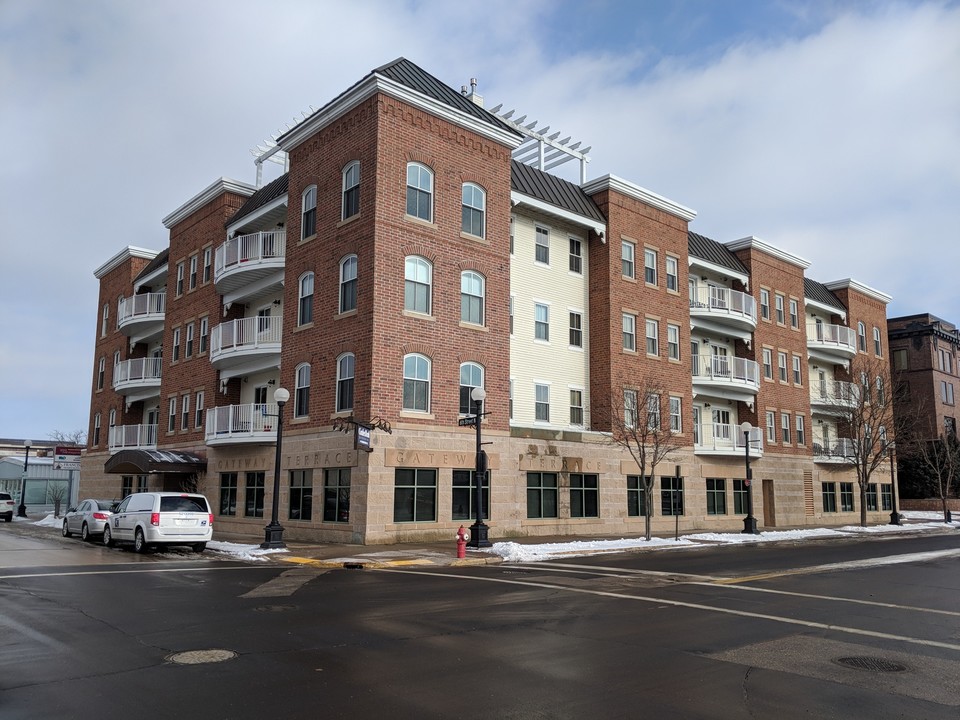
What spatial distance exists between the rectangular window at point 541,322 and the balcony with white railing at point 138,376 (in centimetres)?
1996

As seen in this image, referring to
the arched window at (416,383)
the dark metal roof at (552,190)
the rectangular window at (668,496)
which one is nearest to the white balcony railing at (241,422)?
the arched window at (416,383)

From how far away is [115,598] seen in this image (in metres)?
12.2

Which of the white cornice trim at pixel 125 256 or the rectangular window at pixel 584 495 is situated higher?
the white cornice trim at pixel 125 256

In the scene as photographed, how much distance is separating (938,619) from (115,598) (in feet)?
39.9

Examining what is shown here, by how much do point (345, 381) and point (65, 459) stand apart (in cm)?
2611

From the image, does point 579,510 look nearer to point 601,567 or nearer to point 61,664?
point 601,567

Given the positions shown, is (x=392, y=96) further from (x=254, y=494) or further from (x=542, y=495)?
(x=254, y=494)

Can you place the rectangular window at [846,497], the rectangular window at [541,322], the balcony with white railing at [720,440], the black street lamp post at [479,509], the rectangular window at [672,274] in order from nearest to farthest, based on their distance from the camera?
the black street lamp post at [479,509]
the rectangular window at [541,322]
the rectangular window at [672,274]
the balcony with white railing at [720,440]
the rectangular window at [846,497]

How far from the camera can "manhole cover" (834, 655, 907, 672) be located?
26.7ft

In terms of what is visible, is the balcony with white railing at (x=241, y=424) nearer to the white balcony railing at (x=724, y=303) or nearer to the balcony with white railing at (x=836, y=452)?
the white balcony railing at (x=724, y=303)

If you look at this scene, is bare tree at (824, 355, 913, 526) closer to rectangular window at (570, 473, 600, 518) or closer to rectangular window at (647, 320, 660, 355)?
rectangular window at (647, 320, 660, 355)

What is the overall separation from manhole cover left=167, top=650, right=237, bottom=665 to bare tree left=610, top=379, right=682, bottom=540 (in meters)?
22.0

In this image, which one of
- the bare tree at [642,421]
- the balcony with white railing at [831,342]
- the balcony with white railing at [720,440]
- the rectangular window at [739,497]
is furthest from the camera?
the balcony with white railing at [831,342]

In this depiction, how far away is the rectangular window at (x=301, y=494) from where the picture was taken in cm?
2638
